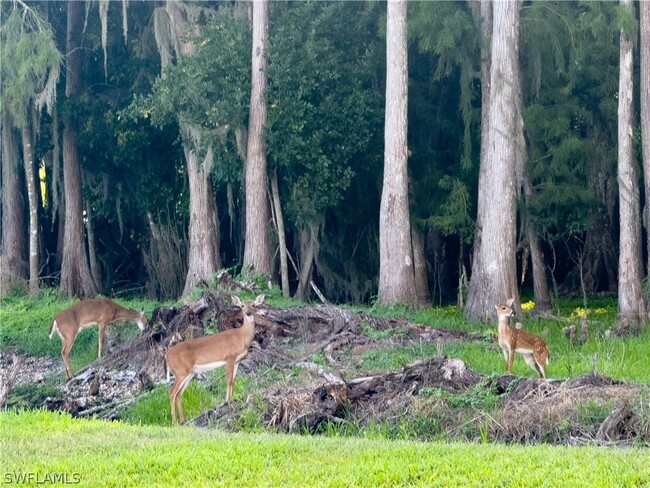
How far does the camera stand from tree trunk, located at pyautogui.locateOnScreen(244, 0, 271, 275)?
24484 millimetres

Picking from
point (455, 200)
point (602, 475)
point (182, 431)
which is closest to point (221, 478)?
point (182, 431)

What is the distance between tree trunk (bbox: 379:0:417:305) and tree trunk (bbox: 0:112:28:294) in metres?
9.86

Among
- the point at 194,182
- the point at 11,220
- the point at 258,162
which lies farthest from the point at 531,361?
the point at 11,220

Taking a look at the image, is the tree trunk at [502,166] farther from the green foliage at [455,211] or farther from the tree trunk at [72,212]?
the tree trunk at [72,212]

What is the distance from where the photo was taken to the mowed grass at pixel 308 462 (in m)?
8.80

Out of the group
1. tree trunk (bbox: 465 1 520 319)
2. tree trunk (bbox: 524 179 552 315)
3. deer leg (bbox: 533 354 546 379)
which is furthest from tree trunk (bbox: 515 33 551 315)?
deer leg (bbox: 533 354 546 379)

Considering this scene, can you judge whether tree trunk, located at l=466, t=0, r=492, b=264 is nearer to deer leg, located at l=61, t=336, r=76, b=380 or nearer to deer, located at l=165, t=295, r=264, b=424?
deer leg, located at l=61, t=336, r=76, b=380

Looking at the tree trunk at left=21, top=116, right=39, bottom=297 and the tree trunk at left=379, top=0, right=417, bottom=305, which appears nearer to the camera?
the tree trunk at left=379, top=0, right=417, bottom=305

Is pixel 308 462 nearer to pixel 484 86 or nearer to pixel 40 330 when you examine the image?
pixel 40 330

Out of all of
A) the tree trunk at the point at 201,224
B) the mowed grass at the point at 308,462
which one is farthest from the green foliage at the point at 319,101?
the mowed grass at the point at 308,462

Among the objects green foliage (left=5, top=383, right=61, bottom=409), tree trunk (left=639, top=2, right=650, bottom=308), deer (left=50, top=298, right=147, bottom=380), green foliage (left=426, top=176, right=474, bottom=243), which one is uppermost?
tree trunk (left=639, top=2, right=650, bottom=308)

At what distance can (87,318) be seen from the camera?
62.6ft

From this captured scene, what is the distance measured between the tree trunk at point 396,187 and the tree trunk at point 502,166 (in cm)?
170

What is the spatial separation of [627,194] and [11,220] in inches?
633
